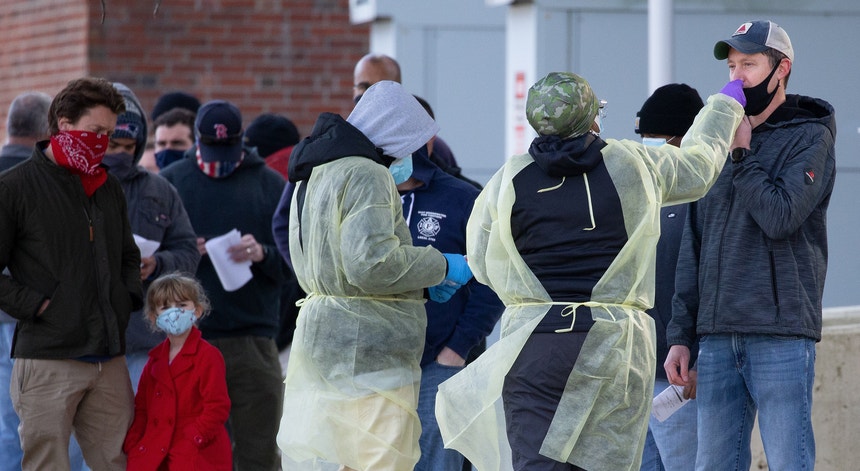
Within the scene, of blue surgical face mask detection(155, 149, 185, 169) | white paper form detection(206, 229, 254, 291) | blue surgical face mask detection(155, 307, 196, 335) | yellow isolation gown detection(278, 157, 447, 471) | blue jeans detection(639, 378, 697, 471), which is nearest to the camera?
yellow isolation gown detection(278, 157, 447, 471)

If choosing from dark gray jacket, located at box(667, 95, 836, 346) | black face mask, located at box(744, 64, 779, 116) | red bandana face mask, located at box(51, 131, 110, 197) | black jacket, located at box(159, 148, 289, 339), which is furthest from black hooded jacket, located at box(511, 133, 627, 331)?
black jacket, located at box(159, 148, 289, 339)

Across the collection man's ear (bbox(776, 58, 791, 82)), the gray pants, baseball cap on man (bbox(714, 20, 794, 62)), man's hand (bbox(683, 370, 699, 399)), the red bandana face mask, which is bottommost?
the gray pants

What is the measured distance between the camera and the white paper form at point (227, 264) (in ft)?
22.5

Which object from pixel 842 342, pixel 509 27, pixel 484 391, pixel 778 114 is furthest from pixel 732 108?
pixel 509 27

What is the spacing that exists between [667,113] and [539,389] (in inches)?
58.3

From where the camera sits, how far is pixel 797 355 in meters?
4.84

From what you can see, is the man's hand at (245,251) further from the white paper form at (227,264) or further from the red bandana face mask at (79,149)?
the red bandana face mask at (79,149)

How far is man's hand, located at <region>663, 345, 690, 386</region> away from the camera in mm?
5227

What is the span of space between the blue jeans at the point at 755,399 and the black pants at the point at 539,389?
26.5 inches

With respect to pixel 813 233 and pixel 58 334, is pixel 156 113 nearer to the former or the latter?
pixel 58 334

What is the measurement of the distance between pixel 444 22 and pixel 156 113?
2371mm

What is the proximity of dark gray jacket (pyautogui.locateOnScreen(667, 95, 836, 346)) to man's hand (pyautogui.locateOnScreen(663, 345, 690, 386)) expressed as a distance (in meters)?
0.15

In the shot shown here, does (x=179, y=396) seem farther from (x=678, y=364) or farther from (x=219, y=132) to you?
(x=678, y=364)

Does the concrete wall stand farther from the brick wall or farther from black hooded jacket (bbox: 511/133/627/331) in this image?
the brick wall
